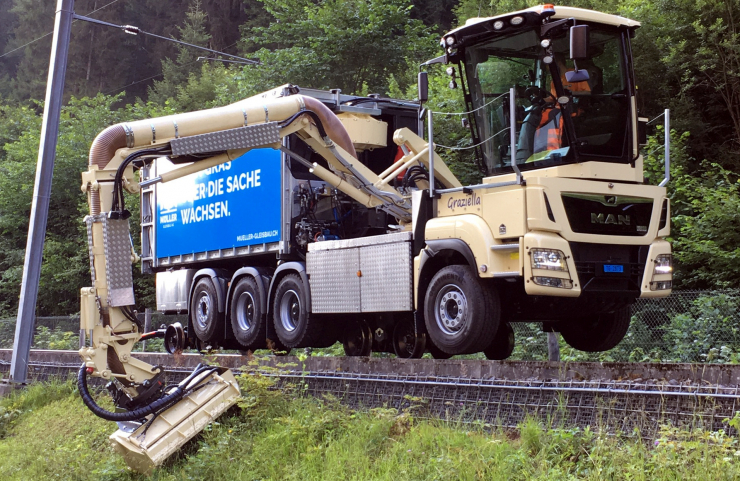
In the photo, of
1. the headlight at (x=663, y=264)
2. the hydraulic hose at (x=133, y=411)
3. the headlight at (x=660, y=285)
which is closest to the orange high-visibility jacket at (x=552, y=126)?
the headlight at (x=663, y=264)

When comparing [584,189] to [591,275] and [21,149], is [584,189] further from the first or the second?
[21,149]

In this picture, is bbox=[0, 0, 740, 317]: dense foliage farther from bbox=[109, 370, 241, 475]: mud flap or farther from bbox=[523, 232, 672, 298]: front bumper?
bbox=[109, 370, 241, 475]: mud flap

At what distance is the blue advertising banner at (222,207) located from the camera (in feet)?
45.9

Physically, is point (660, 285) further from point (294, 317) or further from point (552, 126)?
point (294, 317)

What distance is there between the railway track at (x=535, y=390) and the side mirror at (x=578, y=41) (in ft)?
10.4

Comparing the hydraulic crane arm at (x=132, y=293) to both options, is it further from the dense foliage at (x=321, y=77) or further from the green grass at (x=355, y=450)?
the dense foliage at (x=321, y=77)

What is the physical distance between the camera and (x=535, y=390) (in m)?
8.01

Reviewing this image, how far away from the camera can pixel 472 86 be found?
1098cm

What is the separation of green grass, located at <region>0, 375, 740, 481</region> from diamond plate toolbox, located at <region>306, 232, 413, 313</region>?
170 cm

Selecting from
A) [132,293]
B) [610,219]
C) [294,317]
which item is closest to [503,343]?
[610,219]

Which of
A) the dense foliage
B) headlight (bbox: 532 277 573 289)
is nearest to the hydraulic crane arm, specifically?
the dense foliage

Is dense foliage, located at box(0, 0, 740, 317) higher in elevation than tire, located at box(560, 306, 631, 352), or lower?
higher

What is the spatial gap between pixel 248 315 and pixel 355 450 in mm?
6770

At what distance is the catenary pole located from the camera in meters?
15.0
